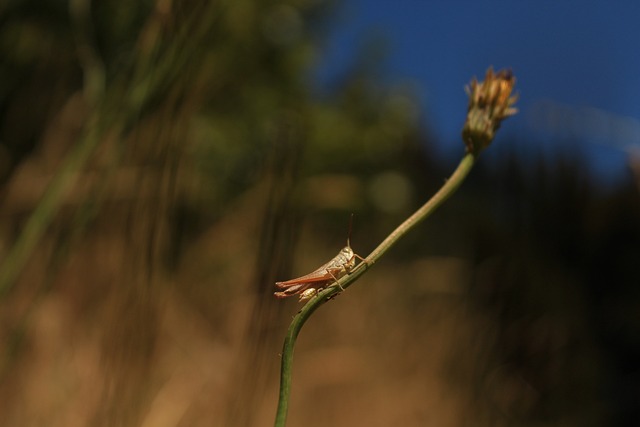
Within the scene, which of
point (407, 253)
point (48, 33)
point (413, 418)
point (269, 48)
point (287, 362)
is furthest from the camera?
point (269, 48)

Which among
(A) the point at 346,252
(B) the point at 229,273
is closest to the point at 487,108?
(A) the point at 346,252

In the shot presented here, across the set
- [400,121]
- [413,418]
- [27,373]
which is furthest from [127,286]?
[400,121]

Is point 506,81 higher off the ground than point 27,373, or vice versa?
point 506,81

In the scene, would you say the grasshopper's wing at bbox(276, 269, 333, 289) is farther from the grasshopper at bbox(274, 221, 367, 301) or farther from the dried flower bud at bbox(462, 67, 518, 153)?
the dried flower bud at bbox(462, 67, 518, 153)

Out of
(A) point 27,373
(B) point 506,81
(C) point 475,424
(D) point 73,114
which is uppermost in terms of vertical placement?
(D) point 73,114

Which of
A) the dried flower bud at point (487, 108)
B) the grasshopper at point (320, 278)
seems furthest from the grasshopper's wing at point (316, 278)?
the dried flower bud at point (487, 108)

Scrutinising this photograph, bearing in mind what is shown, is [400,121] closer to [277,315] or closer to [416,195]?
[416,195]

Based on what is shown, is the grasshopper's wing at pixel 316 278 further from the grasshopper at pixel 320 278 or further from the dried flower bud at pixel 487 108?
the dried flower bud at pixel 487 108
